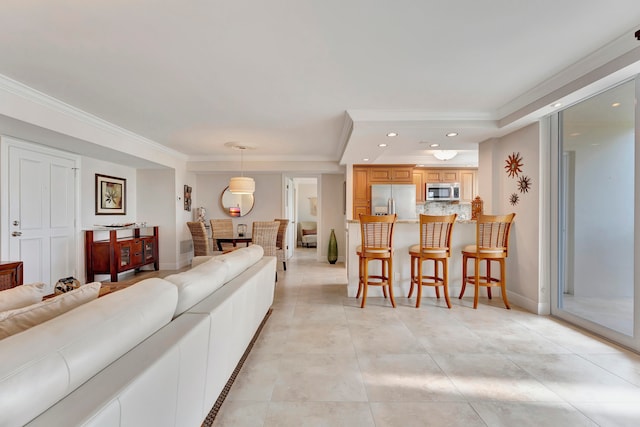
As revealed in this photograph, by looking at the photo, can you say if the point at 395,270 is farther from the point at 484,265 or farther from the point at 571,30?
the point at 571,30

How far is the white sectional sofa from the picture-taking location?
673 mm

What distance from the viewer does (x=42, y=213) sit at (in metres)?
3.94

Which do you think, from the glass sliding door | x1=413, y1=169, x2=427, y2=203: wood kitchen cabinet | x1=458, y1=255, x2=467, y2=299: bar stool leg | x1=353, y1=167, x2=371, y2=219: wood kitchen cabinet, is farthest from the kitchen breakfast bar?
x1=413, y1=169, x2=427, y2=203: wood kitchen cabinet

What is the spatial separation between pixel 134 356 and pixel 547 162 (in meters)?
3.92

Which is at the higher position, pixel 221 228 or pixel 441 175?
pixel 441 175

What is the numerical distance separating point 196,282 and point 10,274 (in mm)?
2897

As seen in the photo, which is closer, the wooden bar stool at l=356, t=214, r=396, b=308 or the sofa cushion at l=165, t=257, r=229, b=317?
the sofa cushion at l=165, t=257, r=229, b=317

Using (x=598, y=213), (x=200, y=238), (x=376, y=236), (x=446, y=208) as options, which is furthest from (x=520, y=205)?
(x=200, y=238)

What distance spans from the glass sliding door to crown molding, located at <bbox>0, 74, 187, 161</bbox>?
523cm

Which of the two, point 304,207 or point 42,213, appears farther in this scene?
point 304,207

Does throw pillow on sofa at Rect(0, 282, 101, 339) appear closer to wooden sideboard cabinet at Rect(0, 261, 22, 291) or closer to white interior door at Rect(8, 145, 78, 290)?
wooden sideboard cabinet at Rect(0, 261, 22, 291)

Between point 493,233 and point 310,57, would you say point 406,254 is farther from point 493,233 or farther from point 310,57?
point 310,57

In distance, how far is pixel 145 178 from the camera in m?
5.84

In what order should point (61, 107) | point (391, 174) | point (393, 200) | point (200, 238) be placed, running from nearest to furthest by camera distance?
point (61, 107) < point (200, 238) < point (393, 200) < point (391, 174)
